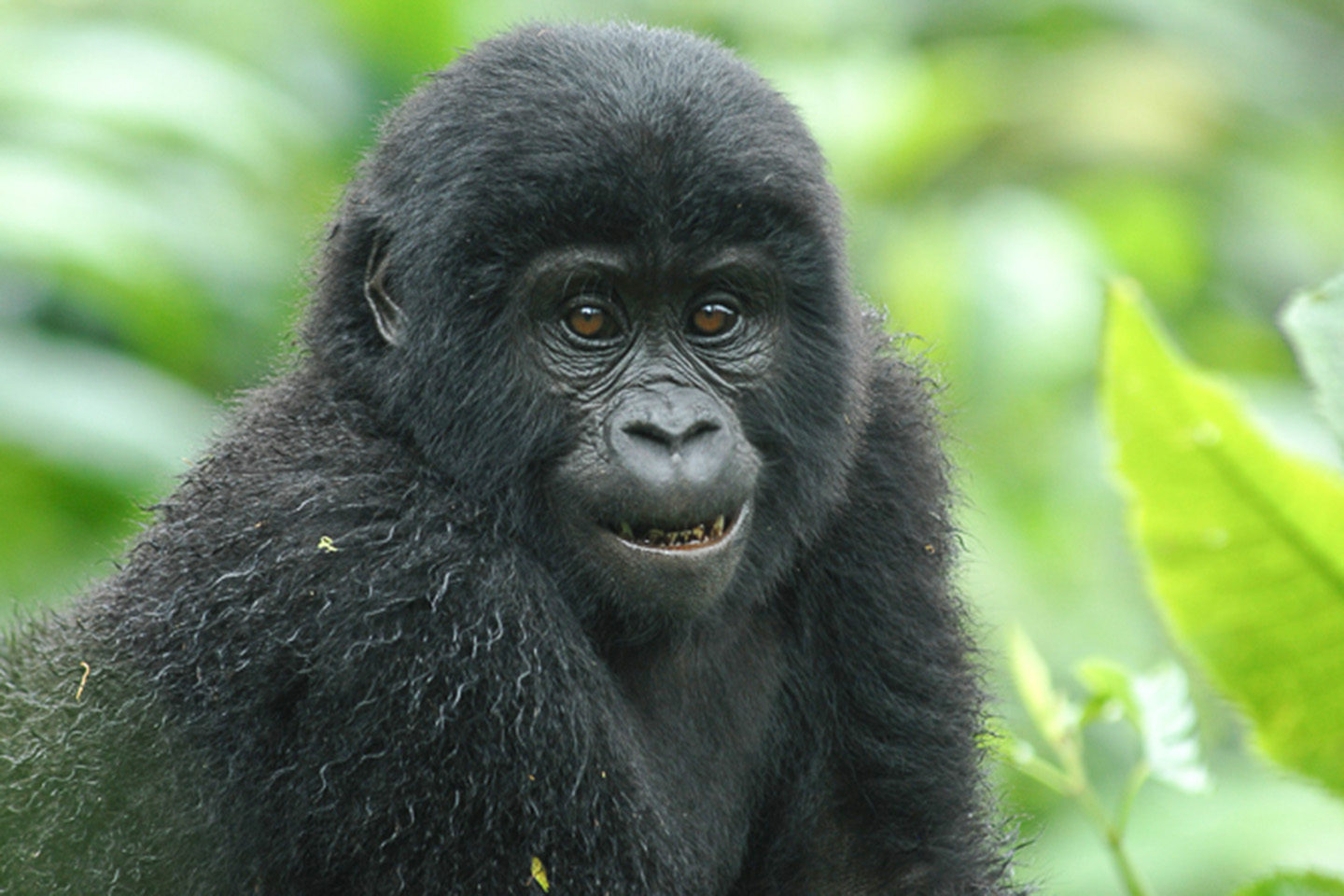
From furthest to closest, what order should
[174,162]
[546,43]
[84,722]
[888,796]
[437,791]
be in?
[174,162]
[888,796]
[546,43]
[84,722]
[437,791]

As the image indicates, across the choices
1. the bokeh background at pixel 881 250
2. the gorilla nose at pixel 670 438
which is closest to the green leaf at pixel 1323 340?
the gorilla nose at pixel 670 438

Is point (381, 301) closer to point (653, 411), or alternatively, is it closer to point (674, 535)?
point (653, 411)

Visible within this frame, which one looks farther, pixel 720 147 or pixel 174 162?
pixel 174 162

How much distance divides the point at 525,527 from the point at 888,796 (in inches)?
51.6

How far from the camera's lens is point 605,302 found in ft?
12.7

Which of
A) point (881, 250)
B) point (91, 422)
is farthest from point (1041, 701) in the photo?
point (881, 250)

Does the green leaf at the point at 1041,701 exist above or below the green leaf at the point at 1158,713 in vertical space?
below

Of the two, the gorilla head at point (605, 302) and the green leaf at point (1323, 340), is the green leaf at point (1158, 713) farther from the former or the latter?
the green leaf at point (1323, 340)

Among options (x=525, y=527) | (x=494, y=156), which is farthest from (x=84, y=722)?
(x=494, y=156)

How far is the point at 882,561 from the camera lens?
4473mm

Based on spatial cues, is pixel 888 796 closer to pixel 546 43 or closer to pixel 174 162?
pixel 546 43

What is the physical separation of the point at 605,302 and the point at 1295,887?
2.33 metres

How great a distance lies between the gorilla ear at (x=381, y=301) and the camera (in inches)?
155

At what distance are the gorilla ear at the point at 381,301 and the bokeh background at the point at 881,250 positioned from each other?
802 millimetres
